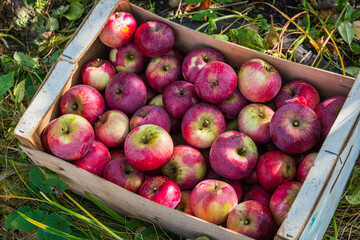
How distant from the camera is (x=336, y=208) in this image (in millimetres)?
2203

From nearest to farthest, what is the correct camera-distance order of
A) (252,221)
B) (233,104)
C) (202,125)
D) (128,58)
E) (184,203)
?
(252,221)
(184,203)
(202,125)
(233,104)
(128,58)

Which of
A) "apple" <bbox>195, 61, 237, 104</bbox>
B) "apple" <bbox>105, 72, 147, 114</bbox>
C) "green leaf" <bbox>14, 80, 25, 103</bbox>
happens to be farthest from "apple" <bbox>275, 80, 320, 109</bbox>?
"green leaf" <bbox>14, 80, 25, 103</bbox>

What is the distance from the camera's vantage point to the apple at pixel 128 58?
2320mm

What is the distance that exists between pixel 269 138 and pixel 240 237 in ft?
2.17

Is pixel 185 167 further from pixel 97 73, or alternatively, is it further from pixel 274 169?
pixel 97 73

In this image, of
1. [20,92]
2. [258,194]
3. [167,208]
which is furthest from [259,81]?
[20,92]

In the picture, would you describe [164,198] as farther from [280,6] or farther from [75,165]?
[280,6]

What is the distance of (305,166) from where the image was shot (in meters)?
1.77

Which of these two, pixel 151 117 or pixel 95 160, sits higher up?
pixel 151 117

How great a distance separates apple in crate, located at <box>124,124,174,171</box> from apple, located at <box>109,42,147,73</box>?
593mm

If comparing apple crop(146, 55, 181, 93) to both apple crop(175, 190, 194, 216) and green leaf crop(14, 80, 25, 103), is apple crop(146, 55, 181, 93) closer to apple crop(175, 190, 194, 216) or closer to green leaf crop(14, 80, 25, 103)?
apple crop(175, 190, 194, 216)

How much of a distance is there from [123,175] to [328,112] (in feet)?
3.81

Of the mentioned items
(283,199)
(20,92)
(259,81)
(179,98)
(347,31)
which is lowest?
(20,92)

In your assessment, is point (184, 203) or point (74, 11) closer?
A: point (184, 203)
